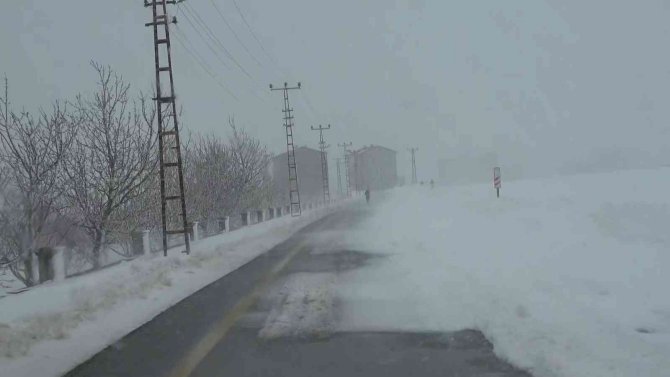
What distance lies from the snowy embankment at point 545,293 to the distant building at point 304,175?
75.1 metres

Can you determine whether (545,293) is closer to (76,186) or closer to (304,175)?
(76,186)

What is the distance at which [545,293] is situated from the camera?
8938mm

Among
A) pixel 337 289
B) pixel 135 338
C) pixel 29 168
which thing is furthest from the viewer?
pixel 29 168

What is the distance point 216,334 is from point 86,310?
2.81 meters

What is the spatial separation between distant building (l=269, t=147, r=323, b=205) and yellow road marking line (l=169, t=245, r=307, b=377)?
3141 inches

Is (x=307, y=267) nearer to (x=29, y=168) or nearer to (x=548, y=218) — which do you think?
(x=548, y=218)

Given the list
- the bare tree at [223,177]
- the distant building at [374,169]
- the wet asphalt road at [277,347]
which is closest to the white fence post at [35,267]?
the wet asphalt road at [277,347]

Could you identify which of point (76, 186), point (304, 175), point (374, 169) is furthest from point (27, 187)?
point (374, 169)

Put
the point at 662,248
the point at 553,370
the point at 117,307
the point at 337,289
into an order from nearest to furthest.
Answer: the point at 553,370, the point at 117,307, the point at 337,289, the point at 662,248

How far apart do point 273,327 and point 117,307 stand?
11.1ft

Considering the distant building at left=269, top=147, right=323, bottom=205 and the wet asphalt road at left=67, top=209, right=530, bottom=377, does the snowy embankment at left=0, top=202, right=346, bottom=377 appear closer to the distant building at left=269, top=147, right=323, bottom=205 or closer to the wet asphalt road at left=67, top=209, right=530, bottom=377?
the wet asphalt road at left=67, top=209, right=530, bottom=377

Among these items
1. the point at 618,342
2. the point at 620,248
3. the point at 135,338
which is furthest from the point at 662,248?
the point at 135,338

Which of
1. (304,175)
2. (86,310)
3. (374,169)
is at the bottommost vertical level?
(86,310)

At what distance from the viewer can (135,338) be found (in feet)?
25.3
